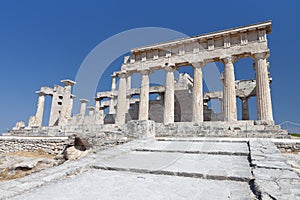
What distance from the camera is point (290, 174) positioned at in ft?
10.1

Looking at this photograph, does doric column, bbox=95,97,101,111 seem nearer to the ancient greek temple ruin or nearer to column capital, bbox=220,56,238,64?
the ancient greek temple ruin

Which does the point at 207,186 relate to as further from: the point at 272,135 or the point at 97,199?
the point at 272,135

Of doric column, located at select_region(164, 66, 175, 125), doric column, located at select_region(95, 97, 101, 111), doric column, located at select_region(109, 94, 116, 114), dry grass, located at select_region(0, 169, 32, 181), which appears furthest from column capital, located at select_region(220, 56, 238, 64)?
doric column, located at select_region(95, 97, 101, 111)

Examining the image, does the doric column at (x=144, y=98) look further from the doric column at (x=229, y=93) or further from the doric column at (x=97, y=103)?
the doric column at (x=97, y=103)

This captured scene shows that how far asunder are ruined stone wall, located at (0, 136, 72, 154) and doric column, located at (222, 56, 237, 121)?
1184cm

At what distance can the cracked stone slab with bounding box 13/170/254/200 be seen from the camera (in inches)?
104

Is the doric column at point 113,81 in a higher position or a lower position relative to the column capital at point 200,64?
higher

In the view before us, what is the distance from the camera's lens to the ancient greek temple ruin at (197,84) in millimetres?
14922

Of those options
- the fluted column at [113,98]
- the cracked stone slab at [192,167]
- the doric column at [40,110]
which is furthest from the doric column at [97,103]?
the cracked stone slab at [192,167]

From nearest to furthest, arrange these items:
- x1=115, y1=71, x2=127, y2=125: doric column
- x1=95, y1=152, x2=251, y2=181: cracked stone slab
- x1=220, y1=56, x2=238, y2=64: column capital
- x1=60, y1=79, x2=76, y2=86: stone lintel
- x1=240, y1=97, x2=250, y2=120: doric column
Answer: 1. x1=95, y1=152, x2=251, y2=181: cracked stone slab
2. x1=220, y1=56, x2=238, y2=64: column capital
3. x1=115, y1=71, x2=127, y2=125: doric column
4. x1=60, y1=79, x2=76, y2=86: stone lintel
5. x1=240, y1=97, x2=250, y2=120: doric column

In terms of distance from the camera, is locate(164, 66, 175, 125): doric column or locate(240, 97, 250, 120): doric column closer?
locate(164, 66, 175, 125): doric column

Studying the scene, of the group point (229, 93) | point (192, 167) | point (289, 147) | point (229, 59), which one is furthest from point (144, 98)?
point (192, 167)

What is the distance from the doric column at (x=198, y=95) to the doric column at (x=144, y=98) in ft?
16.1

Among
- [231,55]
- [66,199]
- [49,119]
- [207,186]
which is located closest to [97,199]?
[66,199]
